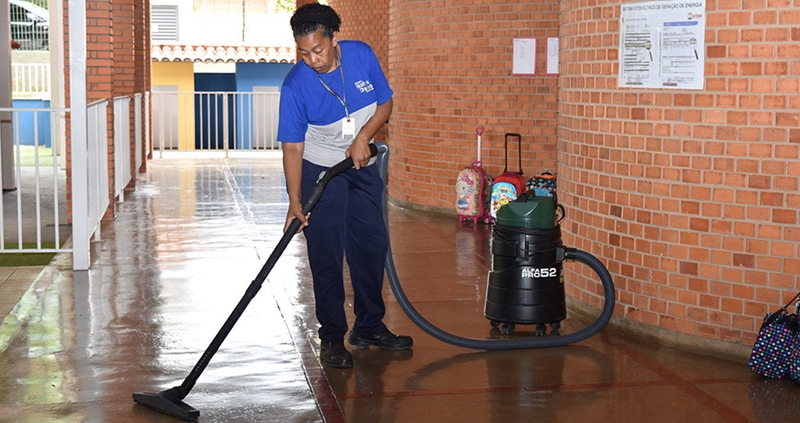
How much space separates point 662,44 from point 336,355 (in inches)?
94.3

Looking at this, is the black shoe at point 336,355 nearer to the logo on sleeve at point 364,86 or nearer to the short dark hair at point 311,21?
the logo on sleeve at point 364,86

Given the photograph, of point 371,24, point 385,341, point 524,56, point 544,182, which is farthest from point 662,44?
point 371,24

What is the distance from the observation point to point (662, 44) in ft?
18.2

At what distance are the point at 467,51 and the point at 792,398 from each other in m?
6.57

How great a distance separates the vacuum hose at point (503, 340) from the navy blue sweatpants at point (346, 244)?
9cm

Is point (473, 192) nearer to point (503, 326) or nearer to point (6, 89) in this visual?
point (503, 326)

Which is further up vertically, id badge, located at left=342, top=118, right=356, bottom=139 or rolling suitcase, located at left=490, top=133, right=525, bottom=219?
id badge, located at left=342, top=118, right=356, bottom=139

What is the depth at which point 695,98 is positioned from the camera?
17.9 ft

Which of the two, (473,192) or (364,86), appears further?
(473,192)

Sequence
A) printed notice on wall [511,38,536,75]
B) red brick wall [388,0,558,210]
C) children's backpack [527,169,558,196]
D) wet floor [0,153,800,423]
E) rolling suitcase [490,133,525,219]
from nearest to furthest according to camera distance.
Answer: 1. wet floor [0,153,800,423]
2. children's backpack [527,169,558,196]
3. rolling suitcase [490,133,525,219]
4. printed notice on wall [511,38,536,75]
5. red brick wall [388,0,558,210]

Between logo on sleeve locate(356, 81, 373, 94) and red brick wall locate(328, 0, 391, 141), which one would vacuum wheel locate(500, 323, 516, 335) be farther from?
red brick wall locate(328, 0, 391, 141)

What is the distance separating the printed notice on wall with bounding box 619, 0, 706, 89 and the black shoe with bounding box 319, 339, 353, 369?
7.08 feet

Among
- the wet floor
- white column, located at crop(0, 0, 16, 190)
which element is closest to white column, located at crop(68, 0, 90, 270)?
the wet floor

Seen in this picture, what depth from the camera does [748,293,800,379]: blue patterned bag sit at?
496 centimetres
